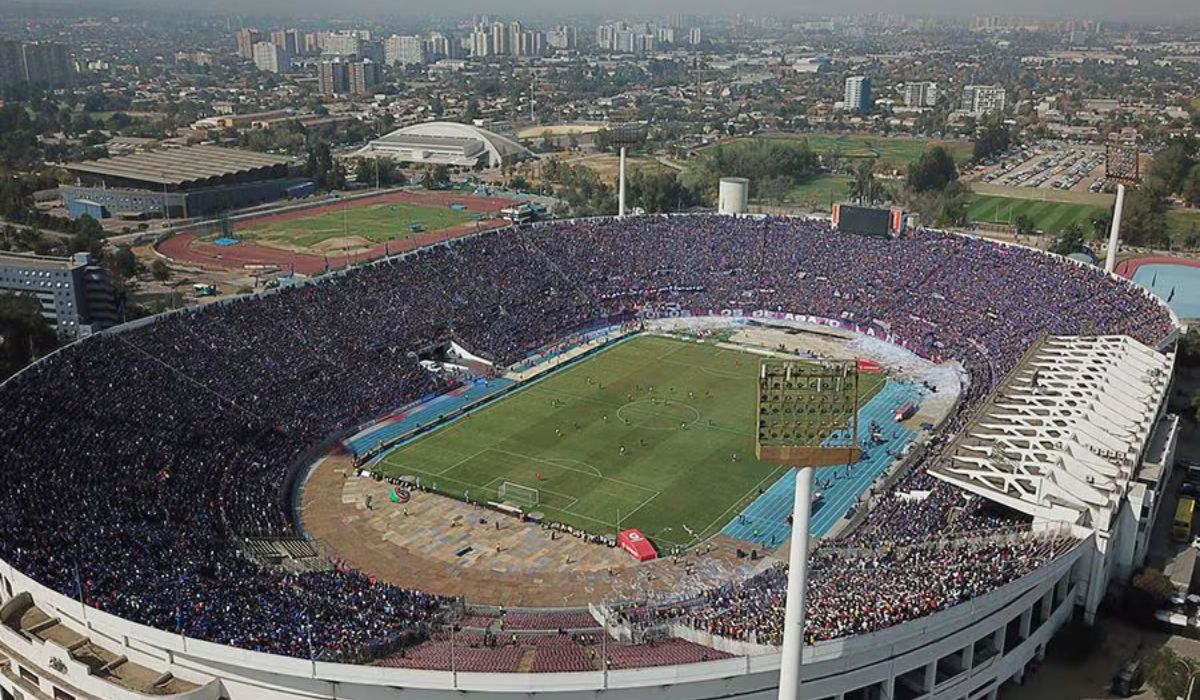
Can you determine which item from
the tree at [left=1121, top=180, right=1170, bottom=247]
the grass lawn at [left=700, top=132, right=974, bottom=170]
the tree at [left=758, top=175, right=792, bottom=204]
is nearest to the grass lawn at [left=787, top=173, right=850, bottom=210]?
the tree at [left=758, top=175, right=792, bottom=204]

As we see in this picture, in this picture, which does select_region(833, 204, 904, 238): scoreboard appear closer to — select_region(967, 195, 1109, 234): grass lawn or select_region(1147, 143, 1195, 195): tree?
select_region(967, 195, 1109, 234): grass lawn

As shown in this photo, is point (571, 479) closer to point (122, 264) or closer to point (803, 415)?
point (803, 415)

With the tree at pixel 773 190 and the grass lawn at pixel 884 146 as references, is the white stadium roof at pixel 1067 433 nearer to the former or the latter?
the tree at pixel 773 190

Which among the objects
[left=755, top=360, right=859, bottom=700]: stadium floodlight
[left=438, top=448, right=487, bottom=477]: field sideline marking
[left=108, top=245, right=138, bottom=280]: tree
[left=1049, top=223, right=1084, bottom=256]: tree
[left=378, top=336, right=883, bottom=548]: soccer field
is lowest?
[left=438, top=448, right=487, bottom=477]: field sideline marking

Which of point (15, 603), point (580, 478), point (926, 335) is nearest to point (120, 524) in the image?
point (15, 603)

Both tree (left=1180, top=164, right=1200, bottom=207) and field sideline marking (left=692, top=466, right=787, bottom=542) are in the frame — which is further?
tree (left=1180, top=164, right=1200, bottom=207)

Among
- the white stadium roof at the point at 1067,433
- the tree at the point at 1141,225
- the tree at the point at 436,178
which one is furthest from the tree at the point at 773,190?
the white stadium roof at the point at 1067,433
